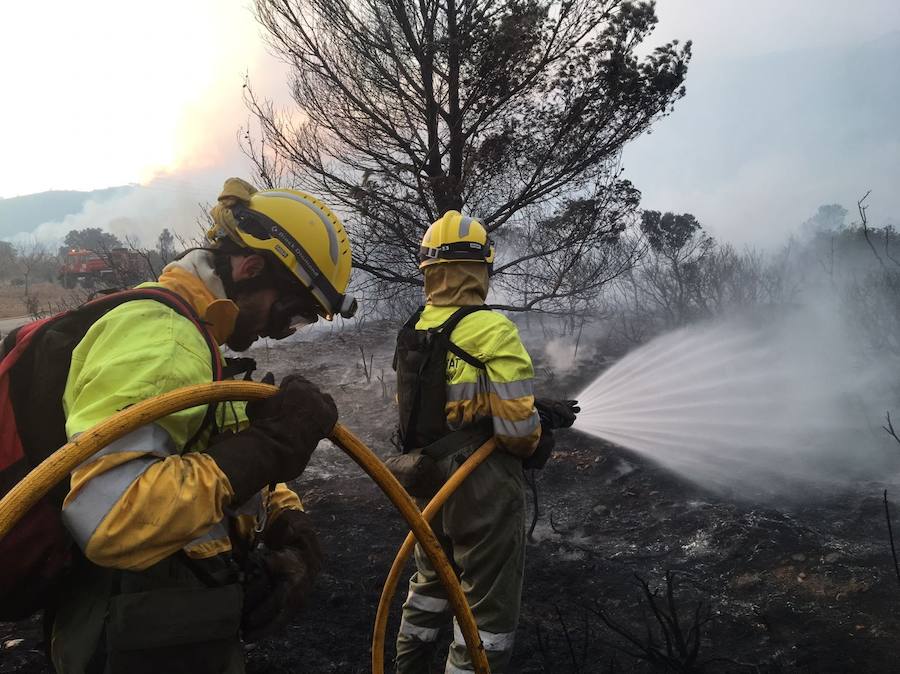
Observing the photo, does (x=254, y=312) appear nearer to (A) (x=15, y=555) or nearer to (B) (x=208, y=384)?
(B) (x=208, y=384)

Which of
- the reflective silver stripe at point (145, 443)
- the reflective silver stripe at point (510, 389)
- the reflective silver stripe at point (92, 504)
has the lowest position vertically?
the reflective silver stripe at point (510, 389)

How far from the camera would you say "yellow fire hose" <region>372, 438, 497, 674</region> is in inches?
107

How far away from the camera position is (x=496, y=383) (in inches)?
120

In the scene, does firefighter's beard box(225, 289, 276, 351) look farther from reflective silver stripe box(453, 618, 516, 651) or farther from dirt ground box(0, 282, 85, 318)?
dirt ground box(0, 282, 85, 318)

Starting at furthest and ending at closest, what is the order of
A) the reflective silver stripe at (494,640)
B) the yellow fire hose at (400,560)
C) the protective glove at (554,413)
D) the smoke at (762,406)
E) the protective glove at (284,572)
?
the smoke at (762,406) → the protective glove at (554,413) → the reflective silver stripe at (494,640) → the yellow fire hose at (400,560) → the protective glove at (284,572)

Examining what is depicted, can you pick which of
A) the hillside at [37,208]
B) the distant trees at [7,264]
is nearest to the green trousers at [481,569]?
the distant trees at [7,264]

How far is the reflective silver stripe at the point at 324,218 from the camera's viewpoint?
6.81ft

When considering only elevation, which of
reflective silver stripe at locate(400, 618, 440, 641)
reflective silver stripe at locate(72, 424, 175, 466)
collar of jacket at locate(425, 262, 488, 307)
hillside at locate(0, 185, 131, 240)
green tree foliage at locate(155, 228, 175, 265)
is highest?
hillside at locate(0, 185, 131, 240)

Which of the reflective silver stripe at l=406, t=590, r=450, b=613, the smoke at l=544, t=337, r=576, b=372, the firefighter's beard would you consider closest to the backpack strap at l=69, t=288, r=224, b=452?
the firefighter's beard

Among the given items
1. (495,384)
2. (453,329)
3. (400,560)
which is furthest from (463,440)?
(400,560)

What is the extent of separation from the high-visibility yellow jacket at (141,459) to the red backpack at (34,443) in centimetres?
6

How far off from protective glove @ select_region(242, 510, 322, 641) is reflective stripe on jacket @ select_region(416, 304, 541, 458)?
123 centimetres

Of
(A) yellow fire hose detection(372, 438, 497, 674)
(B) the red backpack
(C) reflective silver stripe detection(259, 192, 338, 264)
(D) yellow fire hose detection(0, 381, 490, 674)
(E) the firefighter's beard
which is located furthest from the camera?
(A) yellow fire hose detection(372, 438, 497, 674)

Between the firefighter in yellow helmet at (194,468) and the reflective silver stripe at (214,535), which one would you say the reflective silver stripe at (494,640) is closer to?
the firefighter in yellow helmet at (194,468)
